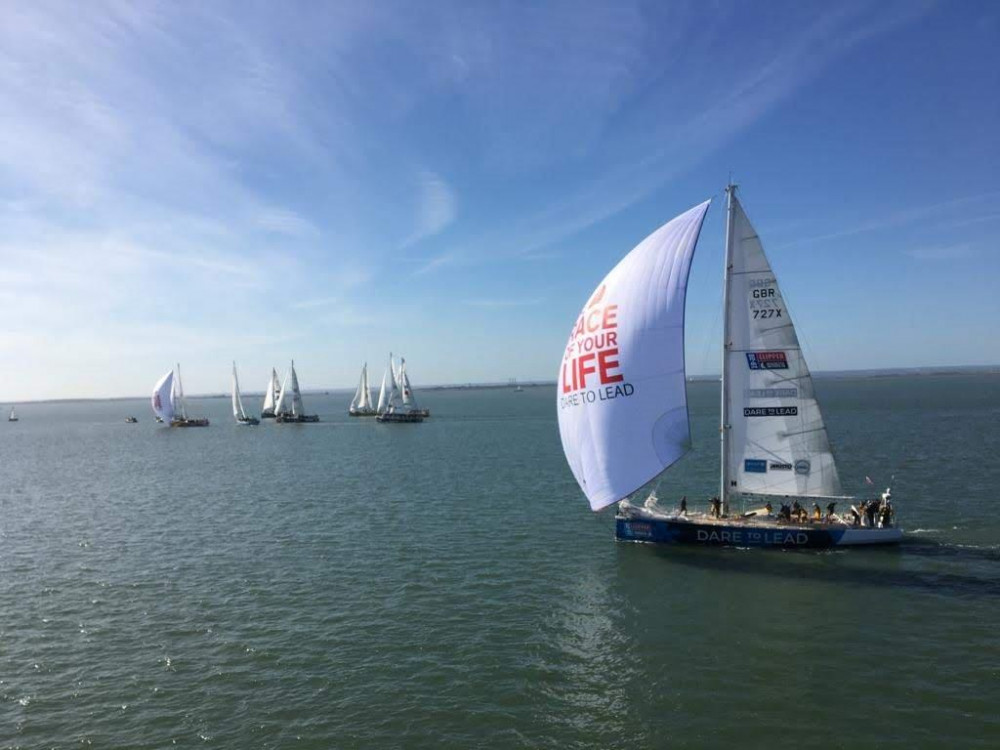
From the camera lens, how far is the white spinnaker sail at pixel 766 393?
28.1 m

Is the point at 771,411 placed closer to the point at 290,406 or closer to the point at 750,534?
the point at 750,534

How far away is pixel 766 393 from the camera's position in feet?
94.4

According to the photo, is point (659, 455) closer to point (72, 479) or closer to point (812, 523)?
point (812, 523)

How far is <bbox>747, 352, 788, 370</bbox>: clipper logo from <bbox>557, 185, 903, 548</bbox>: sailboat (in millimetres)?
48

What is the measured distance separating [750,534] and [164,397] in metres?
117

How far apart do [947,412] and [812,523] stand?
84.3m

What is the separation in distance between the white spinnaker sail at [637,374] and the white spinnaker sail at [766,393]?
335cm

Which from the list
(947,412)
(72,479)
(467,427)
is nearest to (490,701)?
(72,479)

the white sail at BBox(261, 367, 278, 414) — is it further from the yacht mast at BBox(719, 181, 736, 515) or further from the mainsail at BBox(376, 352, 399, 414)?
the yacht mast at BBox(719, 181, 736, 515)

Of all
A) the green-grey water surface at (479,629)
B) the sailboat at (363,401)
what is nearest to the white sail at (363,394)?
the sailboat at (363,401)

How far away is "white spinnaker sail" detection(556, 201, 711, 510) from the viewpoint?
26.8 m

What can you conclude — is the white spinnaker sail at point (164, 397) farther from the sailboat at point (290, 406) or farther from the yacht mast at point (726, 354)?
the yacht mast at point (726, 354)

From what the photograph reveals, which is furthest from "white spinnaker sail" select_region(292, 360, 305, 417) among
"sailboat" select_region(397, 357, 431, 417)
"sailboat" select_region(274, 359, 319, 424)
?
"sailboat" select_region(397, 357, 431, 417)

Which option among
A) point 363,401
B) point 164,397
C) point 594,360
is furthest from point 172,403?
point 594,360
